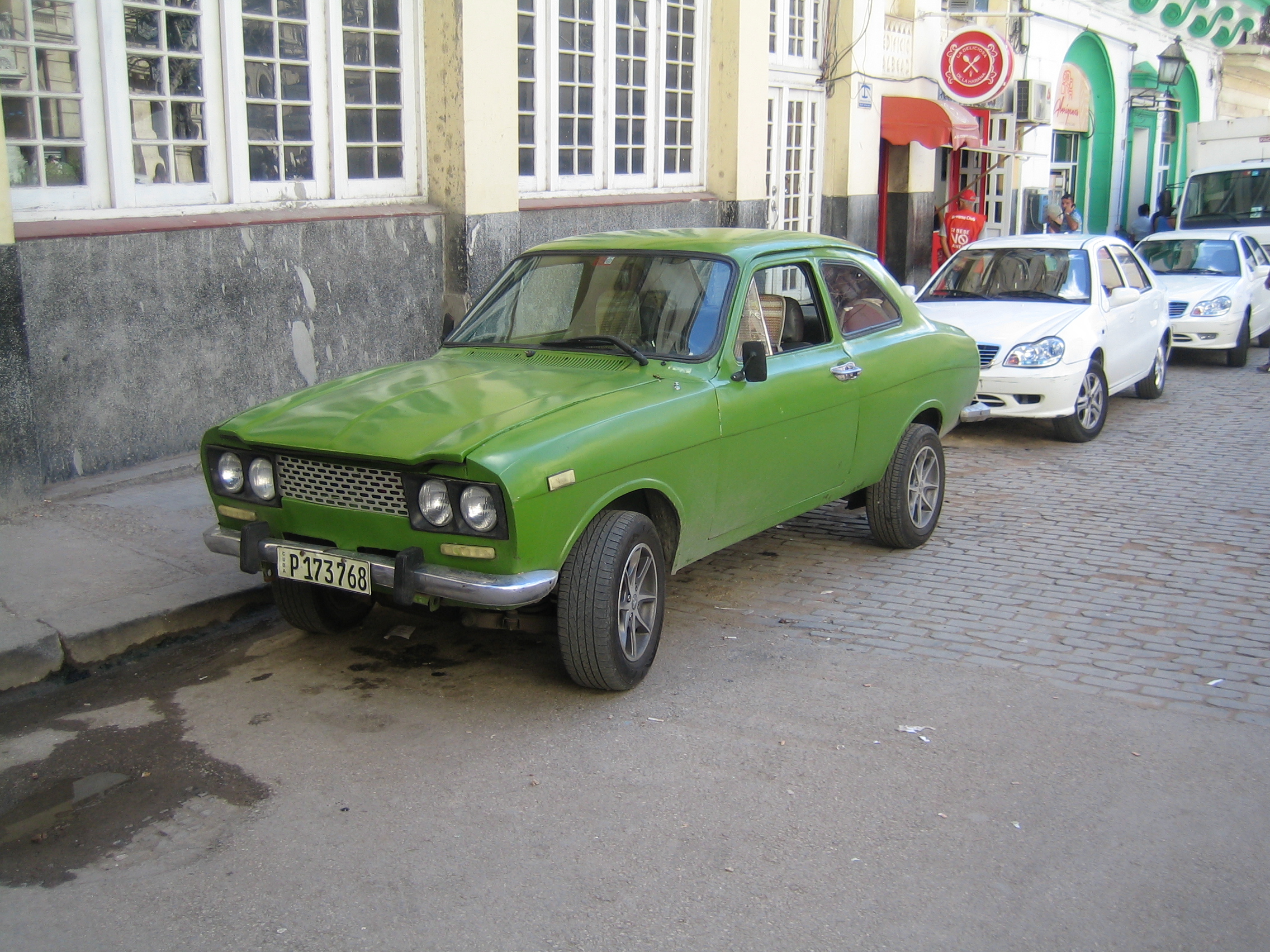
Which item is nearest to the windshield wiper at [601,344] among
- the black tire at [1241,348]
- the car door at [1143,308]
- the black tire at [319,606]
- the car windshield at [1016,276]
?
the black tire at [319,606]

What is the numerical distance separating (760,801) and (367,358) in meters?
6.82

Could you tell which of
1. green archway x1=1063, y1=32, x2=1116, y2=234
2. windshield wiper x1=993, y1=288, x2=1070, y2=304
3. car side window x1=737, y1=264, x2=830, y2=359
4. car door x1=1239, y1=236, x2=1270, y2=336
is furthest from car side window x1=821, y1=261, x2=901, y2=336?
green archway x1=1063, y1=32, x2=1116, y2=234

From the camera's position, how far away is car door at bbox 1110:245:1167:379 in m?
11.0

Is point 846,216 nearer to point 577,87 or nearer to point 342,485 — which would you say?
point 577,87

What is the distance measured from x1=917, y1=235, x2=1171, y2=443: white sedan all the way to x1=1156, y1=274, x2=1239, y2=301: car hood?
7.83 ft

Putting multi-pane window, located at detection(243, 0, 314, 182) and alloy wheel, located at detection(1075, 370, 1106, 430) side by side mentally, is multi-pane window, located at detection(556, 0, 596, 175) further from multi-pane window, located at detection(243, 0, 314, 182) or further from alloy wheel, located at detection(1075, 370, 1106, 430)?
alloy wheel, located at detection(1075, 370, 1106, 430)

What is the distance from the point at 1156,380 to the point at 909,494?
20.5 feet

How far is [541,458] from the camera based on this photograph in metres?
4.45

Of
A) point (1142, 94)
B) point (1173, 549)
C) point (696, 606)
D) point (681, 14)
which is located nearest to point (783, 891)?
point (696, 606)

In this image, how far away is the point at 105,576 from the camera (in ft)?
19.8

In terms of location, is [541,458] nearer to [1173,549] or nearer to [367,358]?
[1173,549]

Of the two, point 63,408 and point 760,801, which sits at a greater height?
point 63,408

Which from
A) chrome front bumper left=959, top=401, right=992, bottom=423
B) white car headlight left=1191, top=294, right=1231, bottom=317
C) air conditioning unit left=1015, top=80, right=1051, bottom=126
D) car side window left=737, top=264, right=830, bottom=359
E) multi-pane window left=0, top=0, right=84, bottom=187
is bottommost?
chrome front bumper left=959, top=401, right=992, bottom=423

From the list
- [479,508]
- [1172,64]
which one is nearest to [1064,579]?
[479,508]
